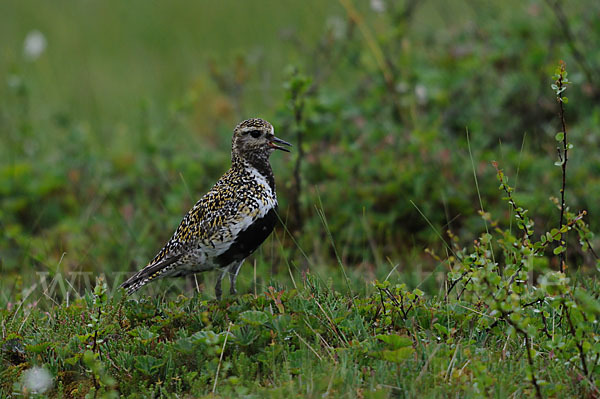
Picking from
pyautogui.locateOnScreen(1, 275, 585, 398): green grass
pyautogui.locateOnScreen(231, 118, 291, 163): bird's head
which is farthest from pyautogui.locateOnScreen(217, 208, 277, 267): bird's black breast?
pyautogui.locateOnScreen(231, 118, 291, 163): bird's head

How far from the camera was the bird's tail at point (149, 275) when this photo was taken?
4.93 metres

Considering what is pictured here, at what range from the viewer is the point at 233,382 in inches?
150

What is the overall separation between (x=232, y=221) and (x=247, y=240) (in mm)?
153

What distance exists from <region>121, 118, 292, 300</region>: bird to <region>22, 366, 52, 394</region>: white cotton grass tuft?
2.94 feet

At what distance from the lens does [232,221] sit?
4809 mm

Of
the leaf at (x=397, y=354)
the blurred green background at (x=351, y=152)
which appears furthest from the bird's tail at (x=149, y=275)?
the leaf at (x=397, y=354)

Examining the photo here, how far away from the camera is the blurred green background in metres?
7.22

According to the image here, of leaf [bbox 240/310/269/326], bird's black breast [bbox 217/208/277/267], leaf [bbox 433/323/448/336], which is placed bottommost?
leaf [bbox 433/323/448/336]

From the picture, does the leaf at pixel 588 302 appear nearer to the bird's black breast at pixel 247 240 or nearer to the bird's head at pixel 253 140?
the bird's black breast at pixel 247 240

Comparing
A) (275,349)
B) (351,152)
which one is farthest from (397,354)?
(351,152)

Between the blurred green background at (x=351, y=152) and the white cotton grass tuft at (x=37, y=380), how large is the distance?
127 centimetres

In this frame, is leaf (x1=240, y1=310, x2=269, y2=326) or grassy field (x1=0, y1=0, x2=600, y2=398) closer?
grassy field (x1=0, y1=0, x2=600, y2=398)

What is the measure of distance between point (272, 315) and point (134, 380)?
0.84 m

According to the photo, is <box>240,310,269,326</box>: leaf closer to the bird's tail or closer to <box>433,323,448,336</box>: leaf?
the bird's tail
